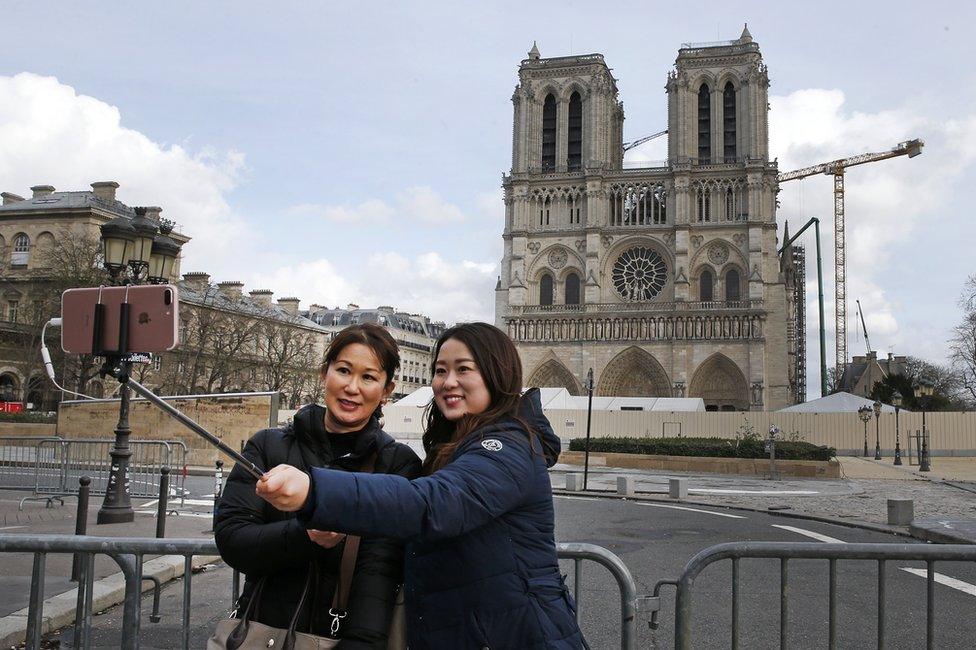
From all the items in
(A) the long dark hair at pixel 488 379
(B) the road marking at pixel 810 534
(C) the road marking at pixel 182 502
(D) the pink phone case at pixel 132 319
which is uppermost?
(D) the pink phone case at pixel 132 319

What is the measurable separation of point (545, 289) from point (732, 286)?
1214 centimetres

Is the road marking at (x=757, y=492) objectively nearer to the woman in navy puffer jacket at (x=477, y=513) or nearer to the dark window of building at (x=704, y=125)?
the woman in navy puffer jacket at (x=477, y=513)

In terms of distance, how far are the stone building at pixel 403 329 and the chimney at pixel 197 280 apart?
23550mm

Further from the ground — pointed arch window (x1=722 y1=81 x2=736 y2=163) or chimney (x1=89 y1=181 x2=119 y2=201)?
pointed arch window (x1=722 y1=81 x2=736 y2=163)

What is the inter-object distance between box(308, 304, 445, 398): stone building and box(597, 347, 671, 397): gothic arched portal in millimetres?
24965

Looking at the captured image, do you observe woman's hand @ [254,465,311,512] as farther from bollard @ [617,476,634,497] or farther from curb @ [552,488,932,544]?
bollard @ [617,476,634,497]

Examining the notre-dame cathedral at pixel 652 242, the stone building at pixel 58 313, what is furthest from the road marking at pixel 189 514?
the notre-dame cathedral at pixel 652 242

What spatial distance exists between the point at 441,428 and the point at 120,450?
28.3ft

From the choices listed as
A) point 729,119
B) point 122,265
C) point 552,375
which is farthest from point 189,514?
point 729,119

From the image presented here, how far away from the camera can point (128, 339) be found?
7.24 feet

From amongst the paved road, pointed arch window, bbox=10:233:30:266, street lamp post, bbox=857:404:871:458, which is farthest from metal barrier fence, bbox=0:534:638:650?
pointed arch window, bbox=10:233:30:266

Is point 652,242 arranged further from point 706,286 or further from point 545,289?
point 545,289

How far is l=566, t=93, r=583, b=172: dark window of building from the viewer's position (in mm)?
54281

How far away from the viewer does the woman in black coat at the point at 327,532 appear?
203cm
